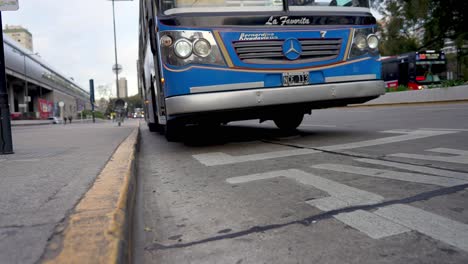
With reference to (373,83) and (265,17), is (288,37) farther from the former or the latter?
(373,83)

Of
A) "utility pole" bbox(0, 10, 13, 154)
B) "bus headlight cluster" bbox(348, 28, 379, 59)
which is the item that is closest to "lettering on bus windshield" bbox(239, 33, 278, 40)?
"bus headlight cluster" bbox(348, 28, 379, 59)

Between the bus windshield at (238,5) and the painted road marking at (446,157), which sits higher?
the bus windshield at (238,5)

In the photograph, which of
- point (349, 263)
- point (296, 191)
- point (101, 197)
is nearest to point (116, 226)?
point (101, 197)

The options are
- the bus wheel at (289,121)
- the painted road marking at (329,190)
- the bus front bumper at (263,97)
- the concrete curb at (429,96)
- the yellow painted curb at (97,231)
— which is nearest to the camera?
the yellow painted curb at (97,231)

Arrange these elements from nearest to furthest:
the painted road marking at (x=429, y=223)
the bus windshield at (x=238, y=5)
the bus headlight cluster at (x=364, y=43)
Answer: the painted road marking at (x=429, y=223)
the bus windshield at (x=238, y=5)
the bus headlight cluster at (x=364, y=43)

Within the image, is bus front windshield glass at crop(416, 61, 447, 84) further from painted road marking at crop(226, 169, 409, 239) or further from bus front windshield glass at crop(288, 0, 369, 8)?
painted road marking at crop(226, 169, 409, 239)

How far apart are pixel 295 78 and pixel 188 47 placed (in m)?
1.52

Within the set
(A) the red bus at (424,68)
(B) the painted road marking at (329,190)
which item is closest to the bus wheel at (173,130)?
(B) the painted road marking at (329,190)

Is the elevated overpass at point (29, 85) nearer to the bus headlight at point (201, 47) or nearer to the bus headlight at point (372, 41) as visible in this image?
Result: the bus headlight at point (201, 47)

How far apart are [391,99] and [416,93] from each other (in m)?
2.27

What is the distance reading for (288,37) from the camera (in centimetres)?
523

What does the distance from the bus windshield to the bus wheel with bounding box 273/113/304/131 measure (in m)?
2.44

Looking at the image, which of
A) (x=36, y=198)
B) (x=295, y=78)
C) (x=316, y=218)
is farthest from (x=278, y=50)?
(x=36, y=198)

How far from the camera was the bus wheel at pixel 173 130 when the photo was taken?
18.9 ft
